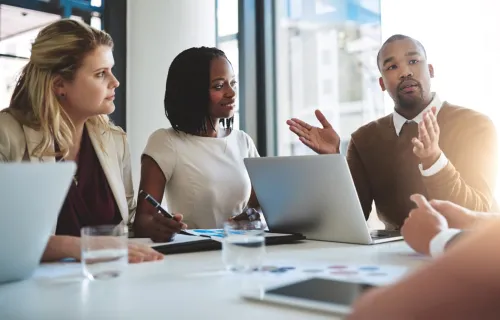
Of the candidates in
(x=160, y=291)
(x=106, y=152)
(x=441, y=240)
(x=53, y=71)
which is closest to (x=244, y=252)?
(x=160, y=291)

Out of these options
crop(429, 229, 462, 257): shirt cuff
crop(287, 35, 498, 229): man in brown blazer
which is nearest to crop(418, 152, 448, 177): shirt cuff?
crop(287, 35, 498, 229): man in brown blazer

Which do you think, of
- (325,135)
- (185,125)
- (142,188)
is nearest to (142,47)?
(185,125)

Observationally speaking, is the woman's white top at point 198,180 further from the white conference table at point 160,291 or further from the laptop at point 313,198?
the white conference table at point 160,291

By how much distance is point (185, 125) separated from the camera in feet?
7.27

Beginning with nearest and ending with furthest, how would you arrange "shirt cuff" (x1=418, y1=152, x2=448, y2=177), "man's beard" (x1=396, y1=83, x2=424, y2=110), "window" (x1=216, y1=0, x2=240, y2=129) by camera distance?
"shirt cuff" (x1=418, y1=152, x2=448, y2=177) → "man's beard" (x1=396, y1=83, x2=424, y2=110) → "window" (x1=216, y1=0, x2=240, y2=129)

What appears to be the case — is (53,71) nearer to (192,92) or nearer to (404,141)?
(192,92)

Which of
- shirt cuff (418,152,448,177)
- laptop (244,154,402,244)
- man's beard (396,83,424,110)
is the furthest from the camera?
man's beard (396,83,424,110)

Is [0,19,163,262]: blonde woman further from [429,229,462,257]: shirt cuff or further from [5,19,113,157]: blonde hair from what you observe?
[429,229,462,257]: shirt cuff

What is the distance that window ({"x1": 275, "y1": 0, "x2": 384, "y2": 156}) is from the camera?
2.58 metres

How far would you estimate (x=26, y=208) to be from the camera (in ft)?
2.82

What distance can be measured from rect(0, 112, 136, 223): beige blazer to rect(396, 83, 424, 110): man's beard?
1.06 m

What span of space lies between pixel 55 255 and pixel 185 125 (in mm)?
1156

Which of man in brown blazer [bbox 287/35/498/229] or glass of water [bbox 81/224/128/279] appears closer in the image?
glass of water [bbox 81/224/128/279]

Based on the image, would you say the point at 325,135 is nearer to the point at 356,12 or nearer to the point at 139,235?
the point at 139,235
